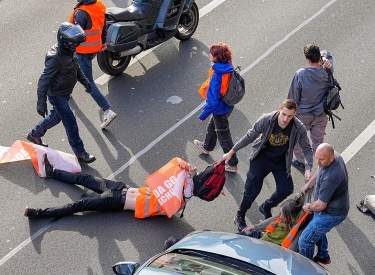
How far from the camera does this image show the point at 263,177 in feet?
26.7

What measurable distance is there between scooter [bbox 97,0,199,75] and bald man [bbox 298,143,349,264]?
4424 mm

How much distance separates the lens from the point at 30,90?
1059 cm

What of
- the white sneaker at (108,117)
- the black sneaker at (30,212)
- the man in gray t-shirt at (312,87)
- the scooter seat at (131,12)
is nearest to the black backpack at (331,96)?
the man in gray t-shirt at (312,87)

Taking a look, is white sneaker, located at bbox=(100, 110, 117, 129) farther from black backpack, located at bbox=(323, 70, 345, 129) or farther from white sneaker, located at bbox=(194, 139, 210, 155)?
black backpack, located at bbox=(323, 70, 345, 129)

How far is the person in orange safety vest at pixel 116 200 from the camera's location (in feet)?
27.2

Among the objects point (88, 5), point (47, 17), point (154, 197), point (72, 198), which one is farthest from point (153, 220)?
point (47, 17)

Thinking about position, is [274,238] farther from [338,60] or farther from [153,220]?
[338,60]

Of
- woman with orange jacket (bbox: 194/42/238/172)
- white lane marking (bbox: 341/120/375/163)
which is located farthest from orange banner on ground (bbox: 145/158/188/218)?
white lane marking (bbox: 341/120/375/163)

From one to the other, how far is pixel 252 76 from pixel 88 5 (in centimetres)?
313

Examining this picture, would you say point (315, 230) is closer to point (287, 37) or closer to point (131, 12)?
point (131, 12)

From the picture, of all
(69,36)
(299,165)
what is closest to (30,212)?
(69,36)

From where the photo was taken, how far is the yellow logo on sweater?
773 cm

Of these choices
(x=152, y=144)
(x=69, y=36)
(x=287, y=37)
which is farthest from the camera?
(x=287, y=37)

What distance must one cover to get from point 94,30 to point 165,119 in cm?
170
